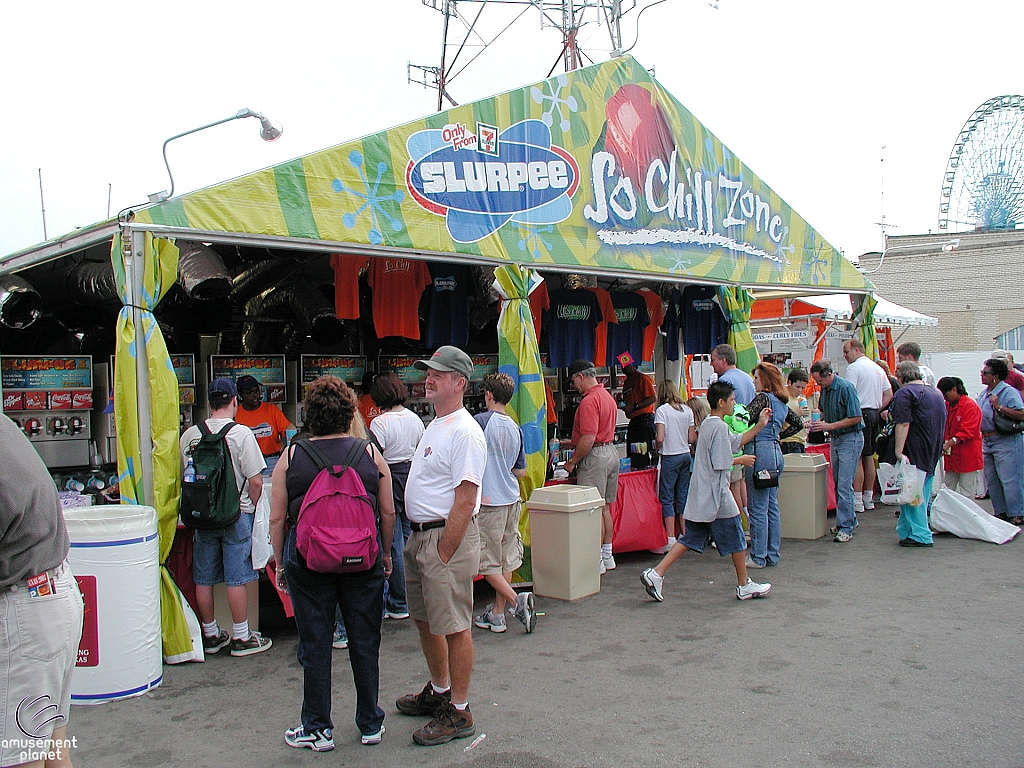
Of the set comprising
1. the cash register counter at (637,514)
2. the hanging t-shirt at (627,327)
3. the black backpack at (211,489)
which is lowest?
the cash register counter at (637,514)

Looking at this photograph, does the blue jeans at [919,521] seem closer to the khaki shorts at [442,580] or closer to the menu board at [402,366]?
the menu board at [402,366]

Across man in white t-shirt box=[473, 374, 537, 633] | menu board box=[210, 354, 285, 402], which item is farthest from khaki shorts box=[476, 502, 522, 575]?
menu board box=[210, 354, 285, 402]

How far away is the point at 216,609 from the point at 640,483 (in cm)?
423

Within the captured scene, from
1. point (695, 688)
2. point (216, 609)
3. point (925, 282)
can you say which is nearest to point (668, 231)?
point (695, 688)

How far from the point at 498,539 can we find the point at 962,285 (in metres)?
39.1

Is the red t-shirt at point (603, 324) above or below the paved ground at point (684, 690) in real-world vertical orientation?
above

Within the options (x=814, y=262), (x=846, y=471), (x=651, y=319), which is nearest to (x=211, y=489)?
(x=846, y=471)

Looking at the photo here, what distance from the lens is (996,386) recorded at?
921cm

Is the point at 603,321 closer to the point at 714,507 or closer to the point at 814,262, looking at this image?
the point at 814,262

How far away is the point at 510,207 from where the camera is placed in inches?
273

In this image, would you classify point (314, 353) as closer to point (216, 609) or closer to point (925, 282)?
point (216, 609)

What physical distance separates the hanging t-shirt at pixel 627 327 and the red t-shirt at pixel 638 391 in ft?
3.69

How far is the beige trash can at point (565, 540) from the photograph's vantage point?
257 inches

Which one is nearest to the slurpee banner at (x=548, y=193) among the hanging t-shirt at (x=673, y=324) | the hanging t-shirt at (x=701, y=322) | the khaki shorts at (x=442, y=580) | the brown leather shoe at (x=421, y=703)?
the hanging t-shirt at (x=701, y=322)
